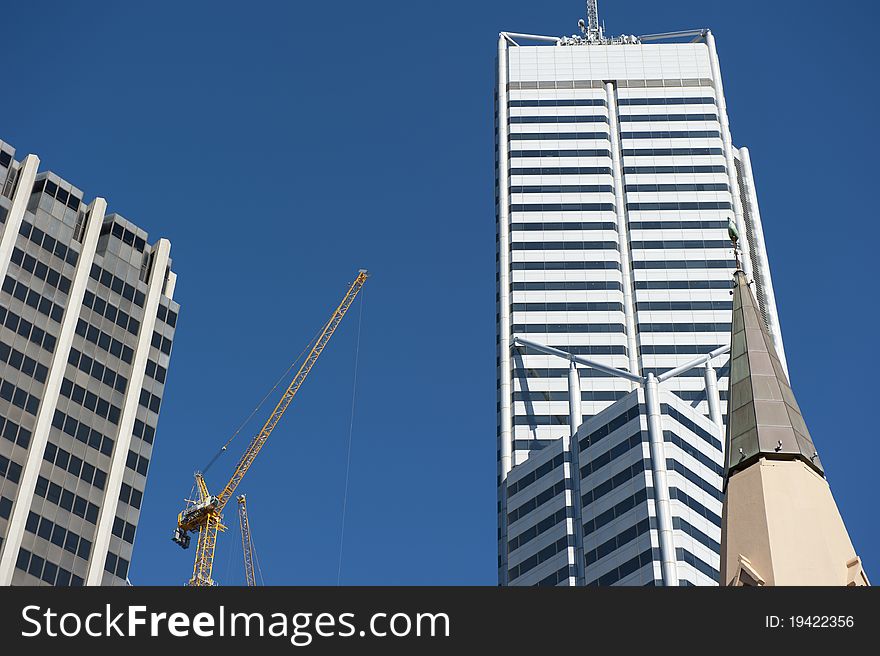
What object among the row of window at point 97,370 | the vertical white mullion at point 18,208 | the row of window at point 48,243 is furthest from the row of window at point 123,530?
the row of window at point 48,243

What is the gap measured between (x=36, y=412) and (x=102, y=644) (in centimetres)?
9187

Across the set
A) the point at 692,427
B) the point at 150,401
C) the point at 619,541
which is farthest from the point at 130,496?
the point at 692,427

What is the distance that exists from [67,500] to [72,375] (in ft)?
38.1

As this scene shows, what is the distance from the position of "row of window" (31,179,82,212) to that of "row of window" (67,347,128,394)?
16322 mm

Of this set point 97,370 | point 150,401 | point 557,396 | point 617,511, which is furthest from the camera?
point 557,396

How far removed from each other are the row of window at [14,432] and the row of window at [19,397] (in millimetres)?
1795

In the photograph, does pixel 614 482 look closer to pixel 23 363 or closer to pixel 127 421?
pixel 127 421

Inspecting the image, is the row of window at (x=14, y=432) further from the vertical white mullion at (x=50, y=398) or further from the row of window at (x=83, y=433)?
the row of window at (x=83, y=433)

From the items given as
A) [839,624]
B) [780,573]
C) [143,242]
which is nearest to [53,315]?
[143,242]

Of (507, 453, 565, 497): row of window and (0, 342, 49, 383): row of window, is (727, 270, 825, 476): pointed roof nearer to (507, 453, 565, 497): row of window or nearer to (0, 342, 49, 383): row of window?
(0, 342, 49, 383): row of window

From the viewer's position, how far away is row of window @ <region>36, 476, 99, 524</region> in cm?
11588

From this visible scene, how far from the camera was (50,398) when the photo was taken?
120m

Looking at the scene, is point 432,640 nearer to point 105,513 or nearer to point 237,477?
point 105,513

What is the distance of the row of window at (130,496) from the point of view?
123 m
